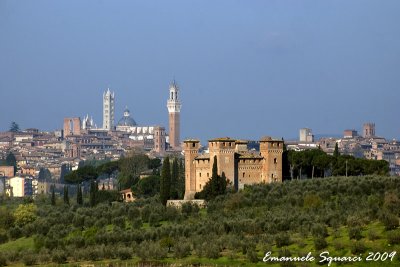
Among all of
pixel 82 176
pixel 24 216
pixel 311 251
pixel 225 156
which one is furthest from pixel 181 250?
pixel 82 176

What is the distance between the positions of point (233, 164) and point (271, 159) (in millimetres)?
2310

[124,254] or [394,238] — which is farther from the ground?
[394,238]

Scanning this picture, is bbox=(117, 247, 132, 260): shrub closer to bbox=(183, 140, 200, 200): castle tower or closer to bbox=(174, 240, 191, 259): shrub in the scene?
bbox=(174, 240, 191, 259): shrub

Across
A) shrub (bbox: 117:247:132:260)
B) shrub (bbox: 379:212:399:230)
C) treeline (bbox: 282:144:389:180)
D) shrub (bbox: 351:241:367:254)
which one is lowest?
shrub (bbox: 117:247:132:260)

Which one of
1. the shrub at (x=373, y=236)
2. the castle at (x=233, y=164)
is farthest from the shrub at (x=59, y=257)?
the castle at (x=233, y=164)

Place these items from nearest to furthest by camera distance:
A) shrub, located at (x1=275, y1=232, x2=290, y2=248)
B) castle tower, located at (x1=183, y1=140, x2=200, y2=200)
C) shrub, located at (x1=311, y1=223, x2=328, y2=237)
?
1. shrub, located at (x1=275, y1=232, x2=290, y2=248)
2. shrub, located at (x1=311, y1=223, x2=328, y2=237)
3. castle tower, located at (x1=183, y1=140, x2=200, y2=200)

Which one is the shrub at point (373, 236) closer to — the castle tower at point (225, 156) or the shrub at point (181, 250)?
the shrub at point (181, 250)

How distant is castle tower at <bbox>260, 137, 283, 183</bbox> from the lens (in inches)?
2616

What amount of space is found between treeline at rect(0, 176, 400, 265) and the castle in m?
2.52

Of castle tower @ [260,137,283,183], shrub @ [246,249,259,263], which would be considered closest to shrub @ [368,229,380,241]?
shrub @ [246,249,259,263]

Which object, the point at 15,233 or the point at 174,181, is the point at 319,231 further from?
the point at 174,181

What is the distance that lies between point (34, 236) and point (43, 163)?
12307 centimetres

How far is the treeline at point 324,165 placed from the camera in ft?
226

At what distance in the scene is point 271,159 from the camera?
6669 cm
